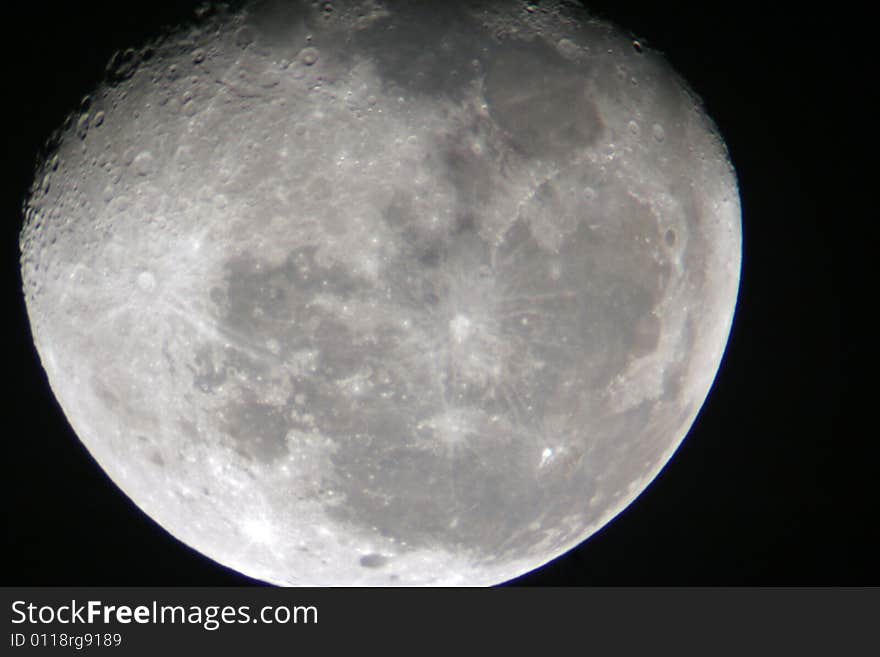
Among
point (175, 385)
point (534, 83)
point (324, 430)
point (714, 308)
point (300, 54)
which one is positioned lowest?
point (714, 308)

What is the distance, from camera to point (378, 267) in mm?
2182

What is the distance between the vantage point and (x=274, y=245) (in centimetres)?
219

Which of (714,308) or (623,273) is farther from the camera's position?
(714,308)

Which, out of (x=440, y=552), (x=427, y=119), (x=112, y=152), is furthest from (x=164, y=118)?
(x=440, y=552)

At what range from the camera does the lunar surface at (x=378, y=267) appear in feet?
7.22

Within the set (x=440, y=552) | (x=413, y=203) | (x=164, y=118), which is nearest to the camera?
(x=413, y=203)

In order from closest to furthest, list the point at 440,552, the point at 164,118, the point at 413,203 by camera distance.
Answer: the point at 413,203 → the point at 164,118 → the point at 440,552

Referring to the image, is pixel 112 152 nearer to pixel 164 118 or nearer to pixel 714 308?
pixel 164 118

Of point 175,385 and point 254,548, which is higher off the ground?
point 175,385

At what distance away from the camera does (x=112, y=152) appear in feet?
7.88

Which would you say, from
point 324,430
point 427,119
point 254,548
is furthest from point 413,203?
point 254,548

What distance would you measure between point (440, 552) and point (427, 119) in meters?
1.33

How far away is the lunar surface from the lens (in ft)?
7.22

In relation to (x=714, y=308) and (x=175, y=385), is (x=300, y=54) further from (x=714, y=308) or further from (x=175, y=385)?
(x=714, y=308)
